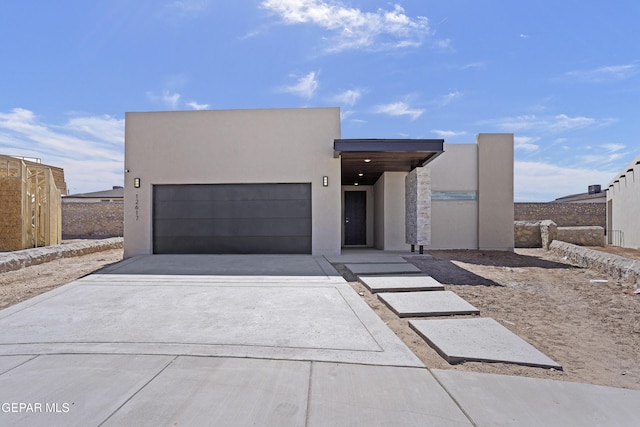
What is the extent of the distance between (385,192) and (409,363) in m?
9.46

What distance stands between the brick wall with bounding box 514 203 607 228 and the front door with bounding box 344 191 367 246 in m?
12.7

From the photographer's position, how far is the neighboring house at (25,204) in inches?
491

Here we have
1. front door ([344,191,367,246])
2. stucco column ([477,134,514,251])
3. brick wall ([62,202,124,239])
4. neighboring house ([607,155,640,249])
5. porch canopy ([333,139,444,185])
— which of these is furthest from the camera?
brick wall ([62,202,124,239])

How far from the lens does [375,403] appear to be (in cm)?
245

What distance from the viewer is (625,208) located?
1650cm

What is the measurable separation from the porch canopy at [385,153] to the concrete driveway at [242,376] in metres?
5.21

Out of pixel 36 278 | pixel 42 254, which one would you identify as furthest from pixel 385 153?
pixel 42 254

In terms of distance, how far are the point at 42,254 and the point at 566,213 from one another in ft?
85.8

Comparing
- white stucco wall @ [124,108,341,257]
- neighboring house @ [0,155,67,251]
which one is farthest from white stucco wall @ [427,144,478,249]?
neighboring house @ [0,155,67,251]

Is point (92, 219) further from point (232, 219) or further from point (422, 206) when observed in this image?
point (422, 206)

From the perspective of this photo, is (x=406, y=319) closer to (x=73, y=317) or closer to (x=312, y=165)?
(x=73, y=317)

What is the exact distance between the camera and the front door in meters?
14.7

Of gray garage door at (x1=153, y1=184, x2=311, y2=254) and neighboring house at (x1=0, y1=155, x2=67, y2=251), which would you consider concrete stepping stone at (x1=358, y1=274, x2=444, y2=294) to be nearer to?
gray garage door at (x1=153, y1=184, x2=311, y2=254)

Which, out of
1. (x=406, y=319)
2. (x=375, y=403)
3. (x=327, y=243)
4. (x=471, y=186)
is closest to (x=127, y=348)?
(x=375, y=403)
